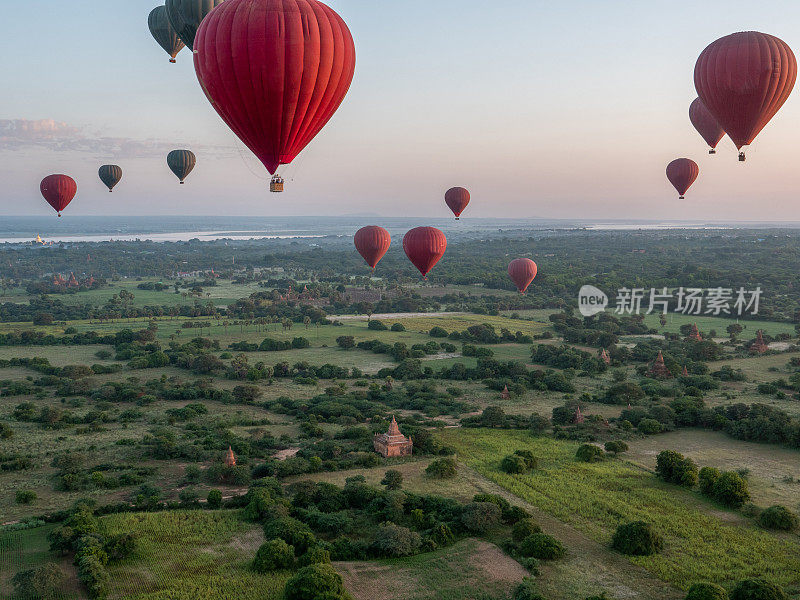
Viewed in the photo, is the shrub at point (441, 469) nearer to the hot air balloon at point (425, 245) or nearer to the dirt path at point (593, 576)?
the dirt path at point (593, 576)

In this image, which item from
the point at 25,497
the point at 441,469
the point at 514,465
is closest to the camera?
the point at 25,497

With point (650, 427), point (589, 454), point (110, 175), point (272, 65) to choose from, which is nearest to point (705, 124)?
point (650, 427)

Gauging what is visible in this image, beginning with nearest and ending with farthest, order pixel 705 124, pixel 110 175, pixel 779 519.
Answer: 1. pixel 779 519
2. pixel 705 124
3. pixel 110 175

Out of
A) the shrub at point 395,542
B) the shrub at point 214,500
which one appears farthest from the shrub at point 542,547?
the shrub at point 214,500

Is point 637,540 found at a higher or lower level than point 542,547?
higher

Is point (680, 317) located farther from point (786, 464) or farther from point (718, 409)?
point (786, 464)

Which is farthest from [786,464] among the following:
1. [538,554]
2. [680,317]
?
[680,317]

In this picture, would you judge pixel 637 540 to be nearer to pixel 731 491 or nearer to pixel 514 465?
pixel 731 491
